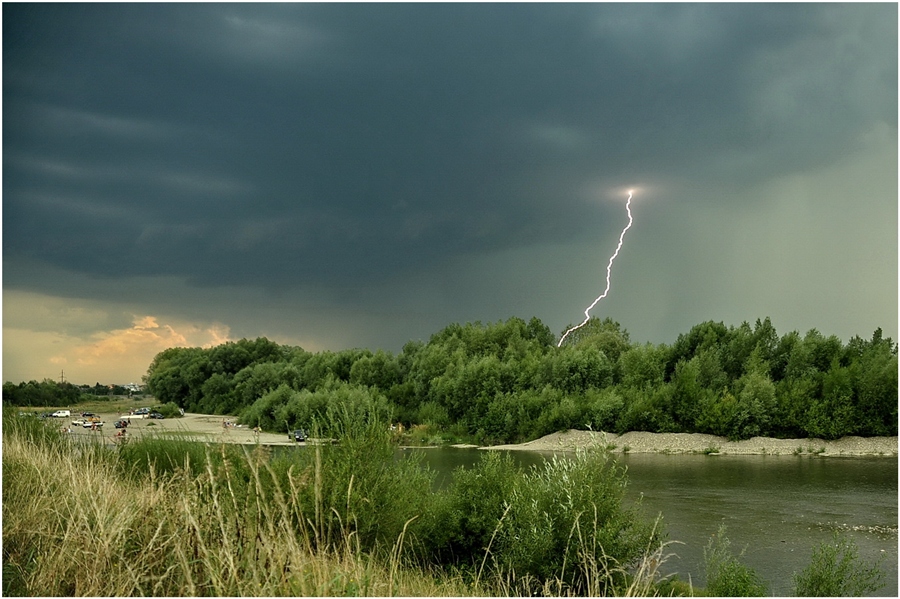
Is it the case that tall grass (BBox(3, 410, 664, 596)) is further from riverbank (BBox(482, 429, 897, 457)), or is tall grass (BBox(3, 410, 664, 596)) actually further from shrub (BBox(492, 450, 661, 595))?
riverbank (BBox(482, 429, 897, 457))

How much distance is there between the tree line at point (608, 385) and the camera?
54531mm

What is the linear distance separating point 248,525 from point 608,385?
6252cm

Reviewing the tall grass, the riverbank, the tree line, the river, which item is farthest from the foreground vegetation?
the riverbank

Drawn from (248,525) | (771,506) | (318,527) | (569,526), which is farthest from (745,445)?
(248,525)

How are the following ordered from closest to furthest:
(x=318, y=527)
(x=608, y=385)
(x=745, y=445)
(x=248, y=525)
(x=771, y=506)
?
(x=248, y=525), (x=318, y=527), (x=771, y=506), (x=745, y=445), (x=608, y=385)

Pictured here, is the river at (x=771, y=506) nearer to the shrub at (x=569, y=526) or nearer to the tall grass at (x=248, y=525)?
the shrub at (x=569, y=526)

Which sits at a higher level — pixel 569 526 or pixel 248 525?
pixel 248 525

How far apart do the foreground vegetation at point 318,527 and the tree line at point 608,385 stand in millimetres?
31504

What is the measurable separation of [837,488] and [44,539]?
113 ft

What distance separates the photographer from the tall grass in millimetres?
4539

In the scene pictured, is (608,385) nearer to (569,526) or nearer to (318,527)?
(569,526)

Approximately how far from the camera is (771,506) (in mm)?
28250

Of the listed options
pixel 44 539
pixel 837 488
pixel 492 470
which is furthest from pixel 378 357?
pixel 44 539

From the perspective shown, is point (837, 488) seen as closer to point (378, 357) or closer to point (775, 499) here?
point (775, 499)
